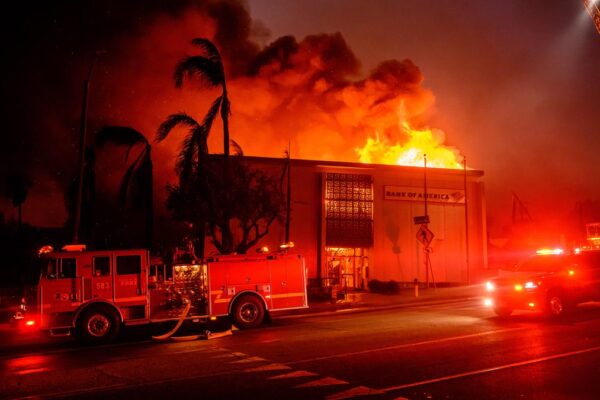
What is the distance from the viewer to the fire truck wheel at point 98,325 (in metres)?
13.2

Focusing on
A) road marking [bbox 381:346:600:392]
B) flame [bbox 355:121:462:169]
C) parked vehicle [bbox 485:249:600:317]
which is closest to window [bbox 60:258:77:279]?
road marking [bbox 381:346:600:392]

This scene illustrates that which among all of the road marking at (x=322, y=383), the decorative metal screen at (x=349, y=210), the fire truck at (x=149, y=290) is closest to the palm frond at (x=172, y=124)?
the fire truck at (x=149, y=290)

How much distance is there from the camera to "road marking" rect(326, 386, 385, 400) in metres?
7.05

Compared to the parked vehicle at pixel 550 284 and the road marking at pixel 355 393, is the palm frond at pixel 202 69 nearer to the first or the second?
the parked vehicle at pixel 550 284

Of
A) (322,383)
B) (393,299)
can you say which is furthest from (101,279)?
(393,299)

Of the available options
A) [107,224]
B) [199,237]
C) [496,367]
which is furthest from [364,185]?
[496,367]

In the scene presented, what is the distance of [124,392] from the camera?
304 inches

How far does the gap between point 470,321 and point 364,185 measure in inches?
549

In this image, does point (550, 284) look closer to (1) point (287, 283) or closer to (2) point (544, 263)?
(2) point (544, 263)

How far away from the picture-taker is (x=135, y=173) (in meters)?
19.3

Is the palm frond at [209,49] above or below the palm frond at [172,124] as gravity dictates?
above

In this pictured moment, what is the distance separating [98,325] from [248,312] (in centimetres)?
375

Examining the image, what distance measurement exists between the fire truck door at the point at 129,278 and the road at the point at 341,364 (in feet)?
3.63

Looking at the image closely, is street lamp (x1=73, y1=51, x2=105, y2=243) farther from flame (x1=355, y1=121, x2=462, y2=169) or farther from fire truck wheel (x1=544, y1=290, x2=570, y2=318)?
flame (x1=355, y1=121, x2=462, y2=169)
